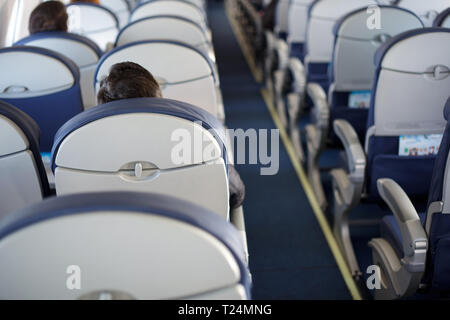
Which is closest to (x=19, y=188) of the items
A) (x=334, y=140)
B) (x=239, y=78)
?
(x=334, y=140)

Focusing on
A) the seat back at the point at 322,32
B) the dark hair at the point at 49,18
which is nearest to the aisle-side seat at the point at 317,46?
the seat back at the point at 322,32

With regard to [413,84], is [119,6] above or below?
below

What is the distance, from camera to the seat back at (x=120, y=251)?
0.86 metres

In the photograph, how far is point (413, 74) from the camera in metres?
2.32

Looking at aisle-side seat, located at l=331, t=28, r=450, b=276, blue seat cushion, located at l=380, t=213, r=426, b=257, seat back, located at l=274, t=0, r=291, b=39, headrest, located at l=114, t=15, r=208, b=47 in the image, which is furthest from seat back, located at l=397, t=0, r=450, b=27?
seat back, located at l=274, t=0, r=291, b=39

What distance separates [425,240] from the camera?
6.28 ft

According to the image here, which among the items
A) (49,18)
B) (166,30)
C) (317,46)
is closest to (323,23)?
(317,46)

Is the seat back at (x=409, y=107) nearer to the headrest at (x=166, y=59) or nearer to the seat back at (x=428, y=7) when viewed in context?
the headrest at (x=166, y=59)

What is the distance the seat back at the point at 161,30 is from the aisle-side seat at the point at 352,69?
0.88m

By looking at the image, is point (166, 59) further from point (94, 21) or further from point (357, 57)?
point (94, 21)

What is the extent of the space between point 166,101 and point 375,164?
4.54 feet

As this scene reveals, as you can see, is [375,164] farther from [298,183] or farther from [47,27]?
[47,27]

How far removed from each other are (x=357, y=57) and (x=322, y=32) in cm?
100

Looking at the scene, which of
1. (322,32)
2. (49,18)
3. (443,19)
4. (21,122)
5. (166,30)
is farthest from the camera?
(322,32)
